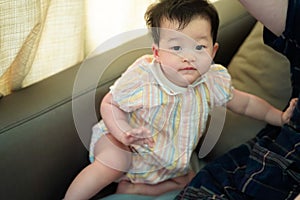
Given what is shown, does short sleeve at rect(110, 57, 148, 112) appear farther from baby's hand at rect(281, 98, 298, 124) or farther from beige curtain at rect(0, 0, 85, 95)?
baby's hand at rect(281, 98, 298, 124)

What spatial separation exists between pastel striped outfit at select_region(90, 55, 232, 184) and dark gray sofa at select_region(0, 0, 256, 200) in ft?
0.18

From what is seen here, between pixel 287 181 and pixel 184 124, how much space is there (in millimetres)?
214

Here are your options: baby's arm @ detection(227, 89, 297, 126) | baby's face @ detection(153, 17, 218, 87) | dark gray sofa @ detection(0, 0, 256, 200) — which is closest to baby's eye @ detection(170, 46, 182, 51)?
baby's face @ detection(153, 17, 218, 87)

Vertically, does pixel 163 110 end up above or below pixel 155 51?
below

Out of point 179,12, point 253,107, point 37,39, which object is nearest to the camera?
point 179,12

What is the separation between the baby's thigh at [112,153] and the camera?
3.19 ft

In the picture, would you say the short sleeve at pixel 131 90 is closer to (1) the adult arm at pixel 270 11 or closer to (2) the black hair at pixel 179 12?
(2) the black hair at pixel 179 12

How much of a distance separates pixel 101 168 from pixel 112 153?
0.04 meters

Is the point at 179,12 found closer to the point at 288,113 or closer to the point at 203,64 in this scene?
the point at 203,64

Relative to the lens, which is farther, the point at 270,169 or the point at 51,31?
the point at 51,31

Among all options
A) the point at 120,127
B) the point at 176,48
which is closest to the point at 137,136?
the point at 120,127

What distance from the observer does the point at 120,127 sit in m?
0.93

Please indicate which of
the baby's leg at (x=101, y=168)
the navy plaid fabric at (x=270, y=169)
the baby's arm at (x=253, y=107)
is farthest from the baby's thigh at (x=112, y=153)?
the baby's arm at (x=253, y=107)

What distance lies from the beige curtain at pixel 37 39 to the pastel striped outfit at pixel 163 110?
0.17 metres
